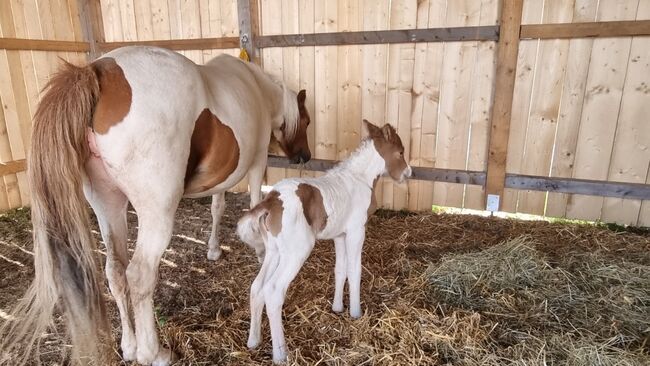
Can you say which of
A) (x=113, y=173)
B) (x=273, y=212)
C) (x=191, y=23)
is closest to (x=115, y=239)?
(x=113, y=173)

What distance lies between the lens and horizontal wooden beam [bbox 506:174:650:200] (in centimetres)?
365

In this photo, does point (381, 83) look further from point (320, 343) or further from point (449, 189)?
point (320, 343)

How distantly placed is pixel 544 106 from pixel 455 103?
80 centimetres

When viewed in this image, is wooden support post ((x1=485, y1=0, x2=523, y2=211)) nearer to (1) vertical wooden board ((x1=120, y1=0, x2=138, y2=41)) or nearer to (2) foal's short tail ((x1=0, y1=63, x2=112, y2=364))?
(2) foal's short tail ((x1=0, y1=63, x2=112, y2=364))

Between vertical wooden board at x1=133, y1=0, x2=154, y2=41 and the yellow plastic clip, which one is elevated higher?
vertical wooden board at x1=133, y1=0, x2=154, y2=41

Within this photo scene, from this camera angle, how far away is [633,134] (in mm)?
3553

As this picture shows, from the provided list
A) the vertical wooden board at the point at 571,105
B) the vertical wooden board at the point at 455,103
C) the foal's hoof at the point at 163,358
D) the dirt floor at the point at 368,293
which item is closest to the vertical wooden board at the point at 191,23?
the dirt floor at the point at 368,293

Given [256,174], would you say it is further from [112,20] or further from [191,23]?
[112,20]

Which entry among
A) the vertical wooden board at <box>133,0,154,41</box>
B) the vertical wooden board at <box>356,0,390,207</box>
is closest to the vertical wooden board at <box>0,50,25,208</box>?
the vertical wooden board at <box>133,0,154,41</box>

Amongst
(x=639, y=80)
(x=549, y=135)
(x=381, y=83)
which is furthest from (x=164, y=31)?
(x=639, y=80)

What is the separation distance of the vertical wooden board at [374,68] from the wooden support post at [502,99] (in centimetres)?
109

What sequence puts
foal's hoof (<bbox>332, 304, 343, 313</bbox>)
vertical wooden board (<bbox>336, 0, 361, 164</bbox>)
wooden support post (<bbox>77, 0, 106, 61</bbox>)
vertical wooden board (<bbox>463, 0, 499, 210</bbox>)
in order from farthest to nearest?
wooden support post (<bbox>77, 0, 106, 61</bbox>)
vertical wooden board (<bbox>336, 0, 361, 164</bbox>)
vertical wooden board (<bbox>463, 0, 499, 210</bbox>)
foal's hoof (<bbox>332, 304, 343, 313</bbox>)

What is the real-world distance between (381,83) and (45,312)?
347 centimetres

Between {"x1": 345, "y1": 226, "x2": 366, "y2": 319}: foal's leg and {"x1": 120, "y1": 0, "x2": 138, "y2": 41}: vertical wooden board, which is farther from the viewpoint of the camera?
{"x1": 120, "y1": 0, "x2": 138, "y2": 41}: vertical wooden board
